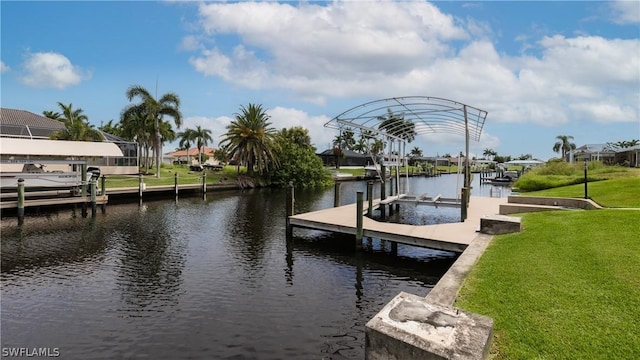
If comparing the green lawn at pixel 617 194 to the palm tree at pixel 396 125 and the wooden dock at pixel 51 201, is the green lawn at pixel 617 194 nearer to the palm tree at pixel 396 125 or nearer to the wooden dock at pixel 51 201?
the palm tree at pixel 396 125

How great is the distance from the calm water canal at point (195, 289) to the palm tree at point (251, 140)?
2479cm

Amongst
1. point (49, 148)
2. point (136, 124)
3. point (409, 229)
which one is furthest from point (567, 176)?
point (136, 124)

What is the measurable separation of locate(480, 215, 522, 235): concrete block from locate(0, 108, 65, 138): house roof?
43255mm

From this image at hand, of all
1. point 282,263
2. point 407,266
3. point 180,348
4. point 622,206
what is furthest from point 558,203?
point 180,348

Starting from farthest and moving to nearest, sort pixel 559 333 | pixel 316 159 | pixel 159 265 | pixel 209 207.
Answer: pixel 316 159
pixel 209 207
pixel 159 265
pixel 559 333

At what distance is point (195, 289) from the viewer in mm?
10281

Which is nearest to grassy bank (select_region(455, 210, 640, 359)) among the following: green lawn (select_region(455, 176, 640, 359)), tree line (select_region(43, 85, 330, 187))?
green lawn (select_region(455, 176, 640, 359))

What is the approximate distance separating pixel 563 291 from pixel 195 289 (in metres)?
8.75

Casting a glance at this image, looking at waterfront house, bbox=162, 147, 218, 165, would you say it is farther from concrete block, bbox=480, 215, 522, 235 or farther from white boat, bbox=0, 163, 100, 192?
concrete block, bbox=480, 215, 522, 235

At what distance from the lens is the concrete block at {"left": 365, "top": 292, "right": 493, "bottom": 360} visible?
12.5ft

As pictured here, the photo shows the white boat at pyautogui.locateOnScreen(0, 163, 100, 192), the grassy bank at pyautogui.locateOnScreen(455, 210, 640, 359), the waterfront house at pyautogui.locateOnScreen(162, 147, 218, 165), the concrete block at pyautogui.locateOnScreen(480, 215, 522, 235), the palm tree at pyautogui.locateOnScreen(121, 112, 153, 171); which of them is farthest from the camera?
the waterfront house at pyautogui.locateOnScreen(162, 147, 218, 165)

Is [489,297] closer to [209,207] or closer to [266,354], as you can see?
[266,354]

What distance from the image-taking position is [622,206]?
12781 millimetres

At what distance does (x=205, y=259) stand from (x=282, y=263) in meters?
2.89
